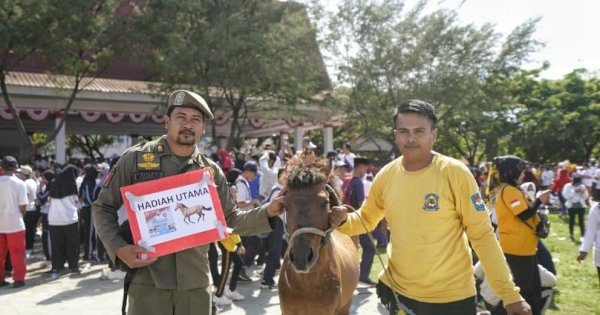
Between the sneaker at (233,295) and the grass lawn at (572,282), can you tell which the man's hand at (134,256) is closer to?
the sneaker at (233,295)

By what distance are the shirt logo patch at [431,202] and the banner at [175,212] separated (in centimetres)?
123

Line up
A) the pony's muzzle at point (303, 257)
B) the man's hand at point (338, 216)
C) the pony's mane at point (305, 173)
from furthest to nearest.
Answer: the pony's mane at point (305, 173)
the man's hand at point (338, 216)
the pony's muzzle at point (303, 257)

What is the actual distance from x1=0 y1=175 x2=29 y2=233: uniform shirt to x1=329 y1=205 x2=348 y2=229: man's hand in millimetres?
7014

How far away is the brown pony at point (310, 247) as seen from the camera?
10.9ft

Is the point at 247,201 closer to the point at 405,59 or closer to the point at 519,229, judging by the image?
A: the point at 519,229

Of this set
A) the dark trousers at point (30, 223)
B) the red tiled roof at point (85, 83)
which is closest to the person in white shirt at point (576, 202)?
the dark trousers at point (30, 223)

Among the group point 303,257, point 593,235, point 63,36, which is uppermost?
point 63,36

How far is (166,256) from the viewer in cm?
301

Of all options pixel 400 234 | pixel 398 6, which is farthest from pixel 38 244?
pixel 398 6

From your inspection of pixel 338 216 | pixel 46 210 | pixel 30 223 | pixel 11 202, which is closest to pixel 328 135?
pixel 30 223

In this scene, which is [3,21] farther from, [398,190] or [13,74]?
[398,190]

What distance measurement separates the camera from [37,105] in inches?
690

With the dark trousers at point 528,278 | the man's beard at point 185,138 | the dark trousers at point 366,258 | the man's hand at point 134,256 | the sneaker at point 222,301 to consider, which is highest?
the man's beard at point 185,138

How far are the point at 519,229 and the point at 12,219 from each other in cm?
784
